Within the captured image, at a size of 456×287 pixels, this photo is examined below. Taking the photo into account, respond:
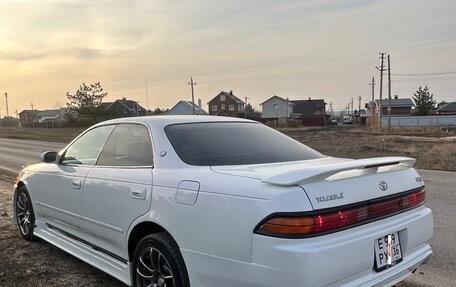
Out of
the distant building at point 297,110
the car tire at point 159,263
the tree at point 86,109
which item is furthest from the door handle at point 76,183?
the distant building at point 297,110

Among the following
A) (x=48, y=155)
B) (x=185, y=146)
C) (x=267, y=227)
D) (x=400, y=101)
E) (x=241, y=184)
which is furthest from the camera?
(x=400, y=101)

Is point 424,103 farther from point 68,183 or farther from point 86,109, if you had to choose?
point 68,183

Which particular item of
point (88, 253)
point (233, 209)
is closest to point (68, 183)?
point (88, 253)

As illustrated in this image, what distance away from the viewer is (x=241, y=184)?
9.11 ft

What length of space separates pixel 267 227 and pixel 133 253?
4.93ft

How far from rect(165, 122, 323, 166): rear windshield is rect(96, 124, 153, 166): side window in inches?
10.1

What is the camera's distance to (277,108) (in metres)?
101

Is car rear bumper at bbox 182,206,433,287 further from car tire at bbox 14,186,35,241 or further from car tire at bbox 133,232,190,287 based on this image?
car tire at bbox 14,186,35,241

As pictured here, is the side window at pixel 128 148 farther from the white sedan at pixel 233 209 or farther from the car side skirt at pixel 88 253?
the car side skirt at pixel 88 253

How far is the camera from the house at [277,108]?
101 metres

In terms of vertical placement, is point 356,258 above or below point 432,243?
above

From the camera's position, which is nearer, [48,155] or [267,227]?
[267,227]

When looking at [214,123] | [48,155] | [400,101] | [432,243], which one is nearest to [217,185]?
[214,123]

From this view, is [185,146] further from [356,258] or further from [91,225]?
[356,258]
